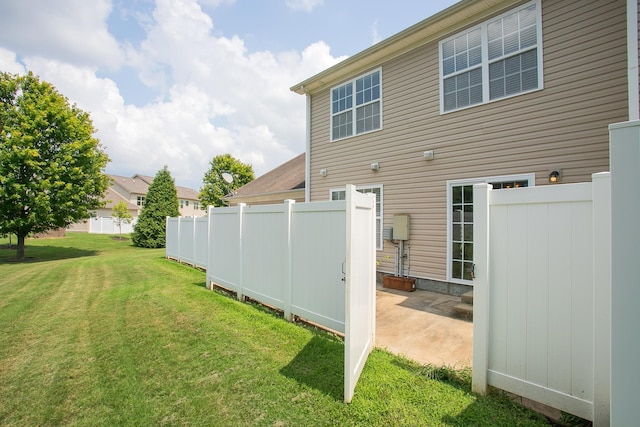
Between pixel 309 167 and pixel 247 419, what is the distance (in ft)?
24.9

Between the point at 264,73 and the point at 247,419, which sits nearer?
the point at 247,419

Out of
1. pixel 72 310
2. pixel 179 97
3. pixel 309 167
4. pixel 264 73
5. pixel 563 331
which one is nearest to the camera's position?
pixel 563 331

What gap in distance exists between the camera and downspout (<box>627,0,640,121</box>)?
13.1 feet

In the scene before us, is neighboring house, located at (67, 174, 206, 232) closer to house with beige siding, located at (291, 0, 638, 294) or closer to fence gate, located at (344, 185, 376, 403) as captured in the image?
house with beige siding, located at (291, 0, 638, 294)

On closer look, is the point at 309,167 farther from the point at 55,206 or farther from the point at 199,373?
the point at 55,206

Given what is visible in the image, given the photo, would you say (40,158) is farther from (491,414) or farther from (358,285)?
(491,414)

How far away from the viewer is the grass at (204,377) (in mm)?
2297

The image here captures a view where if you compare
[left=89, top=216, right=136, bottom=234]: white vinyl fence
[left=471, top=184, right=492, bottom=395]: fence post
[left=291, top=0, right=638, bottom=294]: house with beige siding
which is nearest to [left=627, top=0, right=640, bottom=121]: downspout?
[left=291, top=0, right=638, bottom=294]: house with beige siding

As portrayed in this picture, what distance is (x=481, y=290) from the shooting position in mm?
2531

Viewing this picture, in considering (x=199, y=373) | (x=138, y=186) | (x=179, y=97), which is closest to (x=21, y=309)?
(x=199, y=373)

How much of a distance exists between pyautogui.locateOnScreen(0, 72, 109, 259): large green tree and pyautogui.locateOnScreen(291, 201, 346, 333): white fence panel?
1396 cm

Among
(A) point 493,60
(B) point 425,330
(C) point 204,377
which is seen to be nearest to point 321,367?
(C) point 204,377

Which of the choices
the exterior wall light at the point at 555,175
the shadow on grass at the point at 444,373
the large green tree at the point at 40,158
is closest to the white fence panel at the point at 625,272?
the shadow on grass at the point at 444,373

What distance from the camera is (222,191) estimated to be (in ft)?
123
